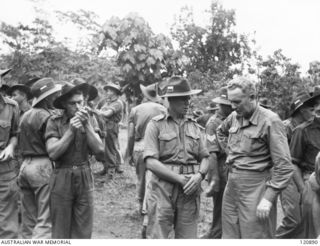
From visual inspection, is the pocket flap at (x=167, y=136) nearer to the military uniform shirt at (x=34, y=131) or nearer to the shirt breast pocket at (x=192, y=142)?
the shirt breast pocket at (x=192, y=142)

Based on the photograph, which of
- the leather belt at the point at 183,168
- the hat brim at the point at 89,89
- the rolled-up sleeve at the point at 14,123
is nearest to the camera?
the leather belt at the point at 183,168

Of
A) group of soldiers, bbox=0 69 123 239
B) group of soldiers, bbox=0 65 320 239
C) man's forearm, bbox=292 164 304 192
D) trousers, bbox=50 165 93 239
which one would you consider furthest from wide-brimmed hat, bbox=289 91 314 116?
trousers, bbox=50 165 93 239

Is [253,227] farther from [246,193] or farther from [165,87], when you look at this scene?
[165,87]

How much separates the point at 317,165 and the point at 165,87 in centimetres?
155

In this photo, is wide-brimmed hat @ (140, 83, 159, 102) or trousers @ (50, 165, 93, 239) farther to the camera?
wide-brimmed hat @ (140, 83, 159, 102)

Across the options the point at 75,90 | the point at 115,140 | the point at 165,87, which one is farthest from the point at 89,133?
the point at 115,140

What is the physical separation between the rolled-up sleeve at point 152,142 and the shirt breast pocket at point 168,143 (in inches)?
1.8

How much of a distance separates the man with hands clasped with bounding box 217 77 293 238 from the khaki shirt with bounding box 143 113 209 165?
341 mm

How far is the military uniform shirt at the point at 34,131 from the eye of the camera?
15.7 ft

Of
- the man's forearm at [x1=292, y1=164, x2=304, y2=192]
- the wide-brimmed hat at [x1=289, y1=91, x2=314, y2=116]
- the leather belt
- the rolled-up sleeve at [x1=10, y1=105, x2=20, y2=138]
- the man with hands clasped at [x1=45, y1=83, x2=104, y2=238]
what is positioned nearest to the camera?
the leather belt

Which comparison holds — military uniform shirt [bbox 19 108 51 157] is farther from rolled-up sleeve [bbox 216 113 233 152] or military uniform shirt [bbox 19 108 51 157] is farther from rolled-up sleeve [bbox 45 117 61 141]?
rolled-up sleeve [bbox 216 113 233 152]

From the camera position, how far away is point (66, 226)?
13.7ft

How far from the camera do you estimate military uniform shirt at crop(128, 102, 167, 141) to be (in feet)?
20.5

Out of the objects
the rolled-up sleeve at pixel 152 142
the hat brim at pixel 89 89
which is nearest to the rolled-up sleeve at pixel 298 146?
the rolled-up sleeve at pixel 152 142
